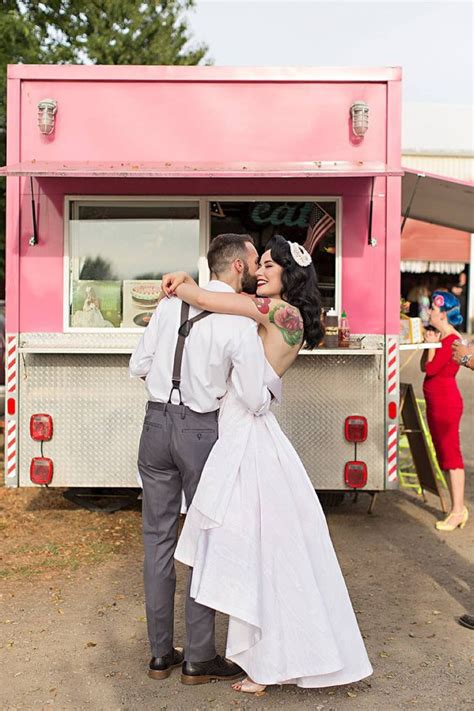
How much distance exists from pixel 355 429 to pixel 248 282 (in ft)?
7.79

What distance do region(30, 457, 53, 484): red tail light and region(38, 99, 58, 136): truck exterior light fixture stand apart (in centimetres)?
229

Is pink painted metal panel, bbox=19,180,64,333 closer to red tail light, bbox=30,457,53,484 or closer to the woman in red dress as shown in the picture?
red tail light, bbox=30,457,53,484

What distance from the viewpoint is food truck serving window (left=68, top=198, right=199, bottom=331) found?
646 centimetres

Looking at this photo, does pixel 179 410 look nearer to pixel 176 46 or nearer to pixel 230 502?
pixel 230 502

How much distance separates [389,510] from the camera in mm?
7828

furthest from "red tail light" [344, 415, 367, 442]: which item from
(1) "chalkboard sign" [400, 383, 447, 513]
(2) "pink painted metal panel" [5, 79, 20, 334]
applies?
(2) "pink painted metal panel" [5, 79, 20, 334]

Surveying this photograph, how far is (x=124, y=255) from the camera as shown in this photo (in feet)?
21.5

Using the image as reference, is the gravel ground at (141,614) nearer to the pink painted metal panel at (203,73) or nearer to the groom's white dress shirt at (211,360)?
the groom's white dress shirt at (211,360)

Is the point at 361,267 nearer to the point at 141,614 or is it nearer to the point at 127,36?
the point at 141,614

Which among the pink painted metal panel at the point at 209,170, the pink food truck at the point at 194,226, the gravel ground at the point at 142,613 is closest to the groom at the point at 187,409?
the gravel ground at the point at 142,613

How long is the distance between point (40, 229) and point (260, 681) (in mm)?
3689

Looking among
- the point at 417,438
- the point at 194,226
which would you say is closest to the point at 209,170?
the point at 194,226

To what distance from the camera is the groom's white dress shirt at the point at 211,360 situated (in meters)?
3.95

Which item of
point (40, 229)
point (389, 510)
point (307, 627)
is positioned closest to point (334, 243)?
point (40, 229)
